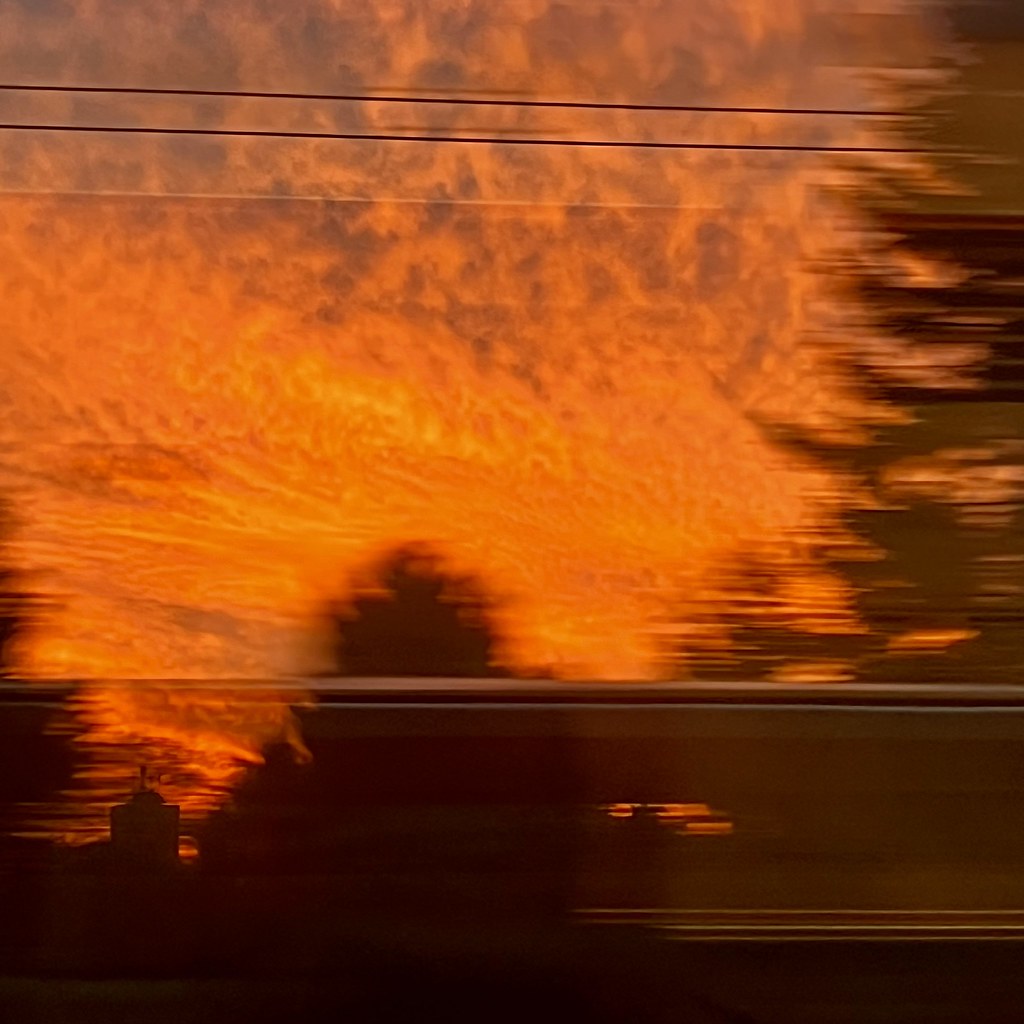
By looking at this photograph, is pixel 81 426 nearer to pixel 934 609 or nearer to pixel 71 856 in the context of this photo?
pixel 71 856

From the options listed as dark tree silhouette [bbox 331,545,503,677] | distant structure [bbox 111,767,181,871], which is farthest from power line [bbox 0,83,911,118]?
distant structure [bbox 111,767,181,871]

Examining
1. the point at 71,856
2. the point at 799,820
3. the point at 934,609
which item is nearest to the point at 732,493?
the point at 934,609

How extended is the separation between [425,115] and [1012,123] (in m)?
0.98

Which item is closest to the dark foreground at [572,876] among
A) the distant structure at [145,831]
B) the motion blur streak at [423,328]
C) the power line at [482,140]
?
the distant structure at [145,831]

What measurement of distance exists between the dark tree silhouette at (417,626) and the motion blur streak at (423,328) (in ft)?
0.14

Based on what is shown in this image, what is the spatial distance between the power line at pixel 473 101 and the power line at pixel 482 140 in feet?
0.18

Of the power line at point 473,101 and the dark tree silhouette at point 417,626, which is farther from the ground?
the power line at point 473,101

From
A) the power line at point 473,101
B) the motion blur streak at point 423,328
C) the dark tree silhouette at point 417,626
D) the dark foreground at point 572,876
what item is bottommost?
the dark foreground at point 572,876

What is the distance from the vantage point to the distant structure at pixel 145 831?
7.14ft

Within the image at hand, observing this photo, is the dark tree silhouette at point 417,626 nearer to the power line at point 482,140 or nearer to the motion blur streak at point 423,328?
the motion blur streak at point 423,328

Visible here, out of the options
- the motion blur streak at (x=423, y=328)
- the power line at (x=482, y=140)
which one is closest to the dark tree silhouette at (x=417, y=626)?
the motion blur streak at (x=423, y=328)

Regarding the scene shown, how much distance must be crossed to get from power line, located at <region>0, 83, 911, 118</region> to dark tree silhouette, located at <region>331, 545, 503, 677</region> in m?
0.73

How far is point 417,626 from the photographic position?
7.27ft

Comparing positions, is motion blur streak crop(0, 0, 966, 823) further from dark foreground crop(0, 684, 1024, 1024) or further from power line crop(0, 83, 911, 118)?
dark foreground crop(0, 684, 1024, 1024)
